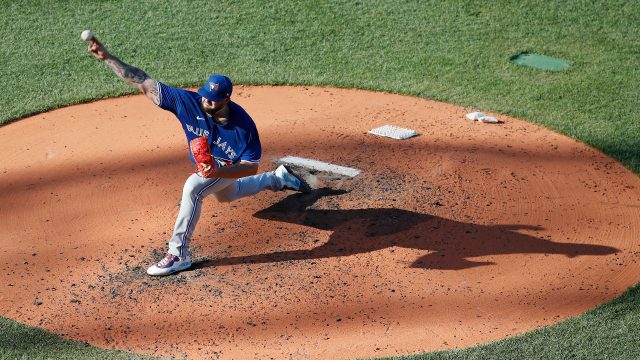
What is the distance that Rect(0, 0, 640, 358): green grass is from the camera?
34.9 ft

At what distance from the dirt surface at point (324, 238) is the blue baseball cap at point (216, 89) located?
52.4 inches

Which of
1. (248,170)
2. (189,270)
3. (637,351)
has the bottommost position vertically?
(637,351)

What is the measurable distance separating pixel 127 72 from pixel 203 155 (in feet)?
3.08

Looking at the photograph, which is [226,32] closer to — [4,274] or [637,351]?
[4,274]

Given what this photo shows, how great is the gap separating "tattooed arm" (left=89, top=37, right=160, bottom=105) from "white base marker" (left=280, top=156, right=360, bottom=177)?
2095mm

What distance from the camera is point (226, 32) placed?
12.3 meters

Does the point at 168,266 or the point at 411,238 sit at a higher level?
the point at 168,266

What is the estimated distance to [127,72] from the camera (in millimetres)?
6945

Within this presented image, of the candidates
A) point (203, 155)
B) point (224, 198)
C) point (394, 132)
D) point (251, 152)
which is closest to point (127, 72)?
point (203, 155)

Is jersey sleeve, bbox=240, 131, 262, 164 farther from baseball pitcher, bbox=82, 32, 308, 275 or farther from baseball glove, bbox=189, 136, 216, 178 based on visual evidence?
baseball glove, bbox=189, 136, 216, 178

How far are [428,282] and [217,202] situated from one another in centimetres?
219

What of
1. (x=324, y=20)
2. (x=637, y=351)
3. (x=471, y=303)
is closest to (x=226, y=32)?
(x=324, y=20)

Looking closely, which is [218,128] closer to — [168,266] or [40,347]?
[168,266]

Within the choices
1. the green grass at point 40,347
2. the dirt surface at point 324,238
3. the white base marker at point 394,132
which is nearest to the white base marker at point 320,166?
the dirt surface at point 324,238
